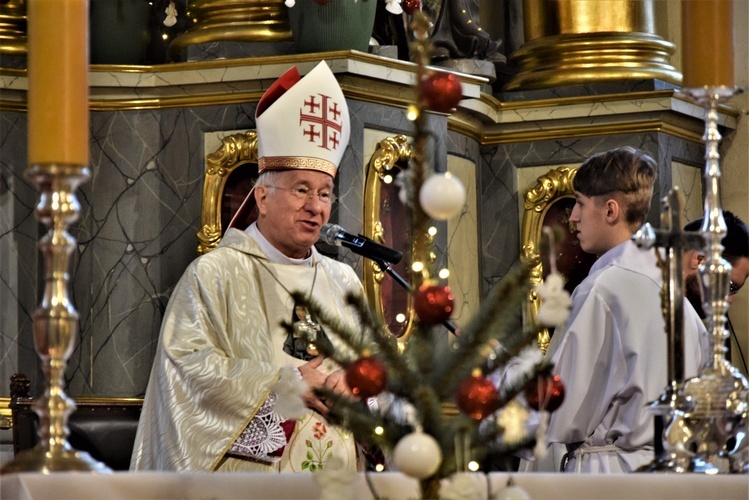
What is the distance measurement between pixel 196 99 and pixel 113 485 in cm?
396

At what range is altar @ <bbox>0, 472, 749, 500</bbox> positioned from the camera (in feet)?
8.33

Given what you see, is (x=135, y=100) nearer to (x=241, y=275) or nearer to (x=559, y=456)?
(x=241, y=275)

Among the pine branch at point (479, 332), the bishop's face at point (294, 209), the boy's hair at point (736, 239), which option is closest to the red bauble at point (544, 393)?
the pine branch at point (479, 332)

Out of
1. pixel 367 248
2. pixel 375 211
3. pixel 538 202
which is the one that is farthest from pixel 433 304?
pixel 538 202

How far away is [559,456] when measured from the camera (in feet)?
17.0

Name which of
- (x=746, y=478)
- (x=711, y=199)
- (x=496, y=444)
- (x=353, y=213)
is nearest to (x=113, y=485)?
(x=496, y=444)

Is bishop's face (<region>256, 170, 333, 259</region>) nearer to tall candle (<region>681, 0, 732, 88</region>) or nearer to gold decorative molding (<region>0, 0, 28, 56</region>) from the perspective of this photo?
gold decorative molding (<region>0, 0, 28, 56</region>)

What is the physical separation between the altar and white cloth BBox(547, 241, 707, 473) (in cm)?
177

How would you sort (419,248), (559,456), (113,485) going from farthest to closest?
(559,456) < (113,485) < (419,248)

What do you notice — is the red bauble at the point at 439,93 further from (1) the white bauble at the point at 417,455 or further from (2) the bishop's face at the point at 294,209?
(2) the bishop's face at the point at 294,209

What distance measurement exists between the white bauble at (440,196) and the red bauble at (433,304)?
0.34 ft

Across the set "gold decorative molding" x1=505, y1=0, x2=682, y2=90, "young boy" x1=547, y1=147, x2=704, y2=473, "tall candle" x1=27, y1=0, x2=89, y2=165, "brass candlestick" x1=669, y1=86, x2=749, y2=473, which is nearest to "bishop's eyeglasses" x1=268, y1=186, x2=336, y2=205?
"young boy" x1=547, y1=147, x2=704, y2=473

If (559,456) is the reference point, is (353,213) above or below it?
above

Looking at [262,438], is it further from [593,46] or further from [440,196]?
[593,46]
